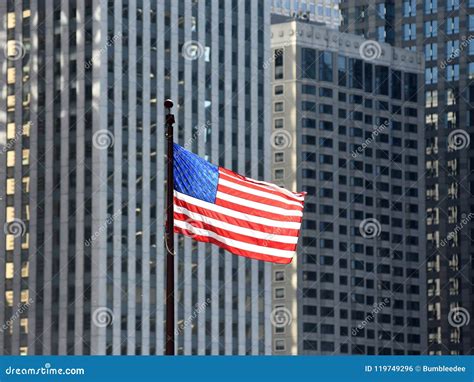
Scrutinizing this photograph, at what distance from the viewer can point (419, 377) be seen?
87.4ft

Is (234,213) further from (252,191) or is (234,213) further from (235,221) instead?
(252,191)

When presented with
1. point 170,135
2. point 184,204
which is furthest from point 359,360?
point 184,204

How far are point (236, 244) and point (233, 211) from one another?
0.80 metres

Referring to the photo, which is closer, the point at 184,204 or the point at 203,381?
the point at 203,381

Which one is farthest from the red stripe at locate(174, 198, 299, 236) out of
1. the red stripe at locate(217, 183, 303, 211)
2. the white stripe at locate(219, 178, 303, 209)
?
the white stripe at locate(219, 178, 303, 209)

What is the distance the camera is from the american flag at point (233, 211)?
38.5 m

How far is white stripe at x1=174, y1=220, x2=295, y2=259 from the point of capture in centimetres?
3853

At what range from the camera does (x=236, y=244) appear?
39.0 meters

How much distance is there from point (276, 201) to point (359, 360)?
13516mm

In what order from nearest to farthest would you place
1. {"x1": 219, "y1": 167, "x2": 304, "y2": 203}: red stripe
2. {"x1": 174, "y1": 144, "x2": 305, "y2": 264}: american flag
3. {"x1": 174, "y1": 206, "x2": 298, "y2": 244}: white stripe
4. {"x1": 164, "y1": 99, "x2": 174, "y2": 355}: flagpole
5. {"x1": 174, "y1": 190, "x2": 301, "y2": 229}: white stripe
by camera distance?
{"x1": 164, "y1": 99, "x2": 174, "y2": 355}: flagpole, {"x1": 174, "y1": 144, "x2": 305, "y2": 264}: american flag, {"x1": 174, "y1": 190, "x2": 301, "y2": 229}: white stripe, {"x1": 174, "y1": 206, "x2": 298, "y2": 244}: white stripe, {"x1": 219, "y1": 167, "x2": 304, "y2": 203}: red stripe

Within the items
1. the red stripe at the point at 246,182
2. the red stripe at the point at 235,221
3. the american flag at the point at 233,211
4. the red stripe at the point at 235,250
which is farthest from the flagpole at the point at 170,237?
the red stripe at the point at 246,182

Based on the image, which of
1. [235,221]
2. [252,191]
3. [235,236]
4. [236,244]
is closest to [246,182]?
[252,191]

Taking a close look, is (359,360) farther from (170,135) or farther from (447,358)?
(170,135)

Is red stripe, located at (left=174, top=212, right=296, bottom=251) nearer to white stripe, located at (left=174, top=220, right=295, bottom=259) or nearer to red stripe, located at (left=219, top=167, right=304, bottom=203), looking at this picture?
white stripe, located at (left=174, top=220, right=295, bottom=259)
